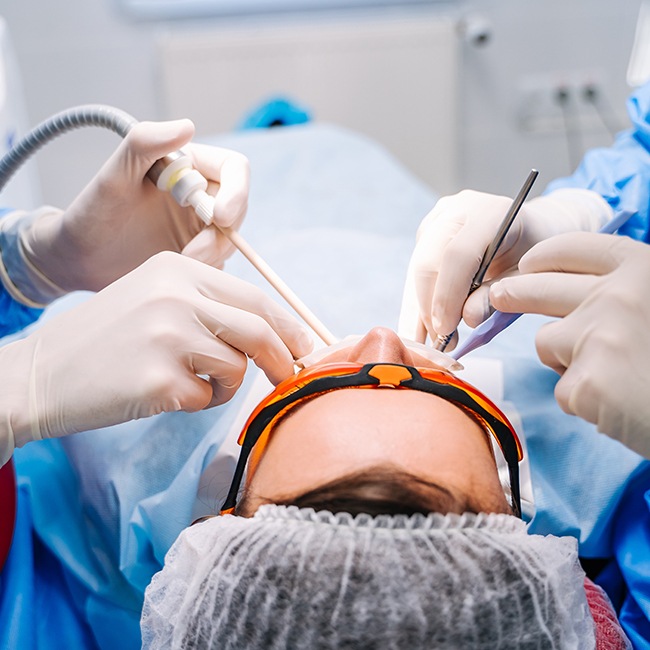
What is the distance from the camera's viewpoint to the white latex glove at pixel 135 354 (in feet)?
3.10

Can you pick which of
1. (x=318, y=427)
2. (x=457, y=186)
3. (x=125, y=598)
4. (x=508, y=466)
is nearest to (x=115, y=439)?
(x=125, y=598)

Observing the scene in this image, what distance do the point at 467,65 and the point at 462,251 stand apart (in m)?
2.33

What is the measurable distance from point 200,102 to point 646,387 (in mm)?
2621

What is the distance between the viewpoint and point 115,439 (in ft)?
4.19

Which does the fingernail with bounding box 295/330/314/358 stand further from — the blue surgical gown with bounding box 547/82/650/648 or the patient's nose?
the blue surgical gown with bounding box 547/82/650/648

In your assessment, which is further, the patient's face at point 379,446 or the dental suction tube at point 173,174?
the dental suction tube at point 173,174

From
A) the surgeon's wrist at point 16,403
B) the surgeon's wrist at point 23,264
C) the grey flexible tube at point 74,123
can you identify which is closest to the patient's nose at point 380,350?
the surgeon's wrist at point 16,403

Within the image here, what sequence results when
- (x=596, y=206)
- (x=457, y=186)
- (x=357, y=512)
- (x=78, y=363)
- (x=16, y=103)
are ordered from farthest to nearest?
(x=457, y=186)
(x=16, y=103)
(x=596, y=206)
(x=78, y=363)
(x=357, y=512)

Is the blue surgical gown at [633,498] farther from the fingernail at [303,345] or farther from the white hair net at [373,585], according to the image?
the fingernail at [303,345]

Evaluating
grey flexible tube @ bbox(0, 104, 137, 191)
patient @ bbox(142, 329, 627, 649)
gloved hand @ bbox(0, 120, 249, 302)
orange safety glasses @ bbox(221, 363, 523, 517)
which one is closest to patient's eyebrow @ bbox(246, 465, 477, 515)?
patient @ bbox(142, 329, 627, 649)

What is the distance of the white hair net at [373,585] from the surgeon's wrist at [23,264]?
840mm

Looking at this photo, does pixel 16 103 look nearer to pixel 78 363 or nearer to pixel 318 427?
pixel 78 363

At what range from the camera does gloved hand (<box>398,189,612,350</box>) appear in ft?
3.62

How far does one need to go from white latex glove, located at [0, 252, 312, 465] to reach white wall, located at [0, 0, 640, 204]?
2.31 m
